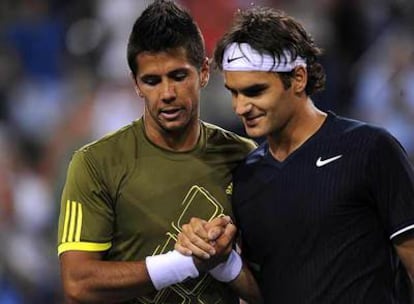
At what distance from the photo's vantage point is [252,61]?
4473 millimetres

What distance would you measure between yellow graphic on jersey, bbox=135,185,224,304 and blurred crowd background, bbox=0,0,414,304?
3.51m

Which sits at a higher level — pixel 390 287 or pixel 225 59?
pixel 225 59

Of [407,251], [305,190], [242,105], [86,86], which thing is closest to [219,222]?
[305,190]

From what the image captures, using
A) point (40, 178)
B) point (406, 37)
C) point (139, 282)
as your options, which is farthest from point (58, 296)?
point (139, 282)

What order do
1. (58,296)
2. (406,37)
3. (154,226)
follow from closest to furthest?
(154,226) → (58,296) → (406,37)

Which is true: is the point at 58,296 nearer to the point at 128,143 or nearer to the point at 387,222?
the point at 128,143

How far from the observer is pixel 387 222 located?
14.1 ft

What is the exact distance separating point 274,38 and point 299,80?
0.19 meters

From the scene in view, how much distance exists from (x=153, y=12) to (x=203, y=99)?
3.98 m

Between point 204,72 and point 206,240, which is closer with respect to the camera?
point 206,240

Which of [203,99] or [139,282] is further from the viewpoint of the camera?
[203,99]

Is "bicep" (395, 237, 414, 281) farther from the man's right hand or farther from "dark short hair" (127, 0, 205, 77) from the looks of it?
"dark short hair" (127, 0, 205, 77)

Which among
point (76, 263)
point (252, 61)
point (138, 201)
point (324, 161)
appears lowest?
point (76, 263)

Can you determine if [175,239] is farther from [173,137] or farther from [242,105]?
[242,105]
